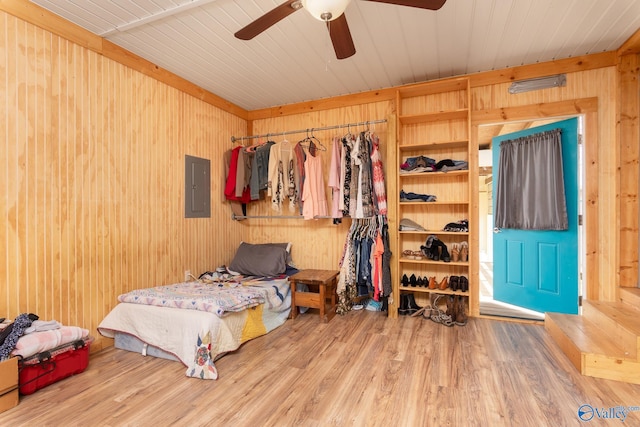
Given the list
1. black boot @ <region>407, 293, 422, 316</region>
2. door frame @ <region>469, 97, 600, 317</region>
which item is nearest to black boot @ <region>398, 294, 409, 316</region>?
black boot @ <region>407, 293, 422, 316</region>

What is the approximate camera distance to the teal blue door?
2992 millimetres

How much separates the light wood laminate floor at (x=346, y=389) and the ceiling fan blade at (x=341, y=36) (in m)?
2.18

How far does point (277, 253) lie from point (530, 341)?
2576 millimetres

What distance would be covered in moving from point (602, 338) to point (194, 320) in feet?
10.0

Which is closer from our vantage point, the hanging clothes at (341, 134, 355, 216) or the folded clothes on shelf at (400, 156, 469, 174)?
the folded clothes on shelf at (400, 156, 469, 174)

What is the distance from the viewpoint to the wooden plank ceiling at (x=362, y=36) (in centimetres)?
214

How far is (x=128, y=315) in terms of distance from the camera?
7.97ft

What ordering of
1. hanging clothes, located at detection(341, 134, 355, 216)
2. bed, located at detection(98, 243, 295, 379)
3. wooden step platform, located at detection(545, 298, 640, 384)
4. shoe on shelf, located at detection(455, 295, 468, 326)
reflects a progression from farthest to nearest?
hanging clothes, located at detection(341, 134, 355, 216)
shoe on shelf, located at detection(455, 295, 468, 326)
bed, located at detection(98, 243, 295, 379)
wooden step platform, located at detection(545, 298, 640, 384)

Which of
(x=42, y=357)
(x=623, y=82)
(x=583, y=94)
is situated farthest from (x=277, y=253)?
(x=623, y=82)

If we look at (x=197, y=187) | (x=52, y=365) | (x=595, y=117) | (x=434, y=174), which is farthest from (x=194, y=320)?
(x=595, y=117)

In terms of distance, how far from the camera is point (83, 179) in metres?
2.38

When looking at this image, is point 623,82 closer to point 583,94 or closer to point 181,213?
point 583,94

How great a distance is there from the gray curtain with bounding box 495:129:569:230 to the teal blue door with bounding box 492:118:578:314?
69mm
